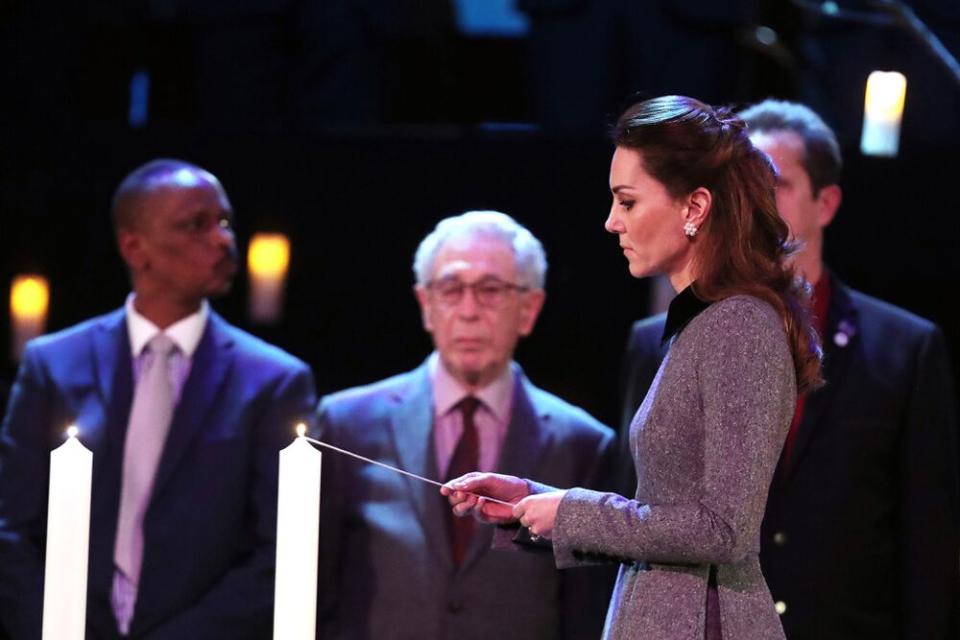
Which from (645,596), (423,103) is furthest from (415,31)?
(645,596)

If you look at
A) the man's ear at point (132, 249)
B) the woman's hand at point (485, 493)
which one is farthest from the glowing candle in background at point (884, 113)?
the woman's hand at point (485, 493)

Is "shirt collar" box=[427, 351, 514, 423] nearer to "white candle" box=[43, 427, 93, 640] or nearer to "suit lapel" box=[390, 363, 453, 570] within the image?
"suit lapel" box=[390, 363, 453, 570]

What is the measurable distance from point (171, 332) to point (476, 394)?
70 centimetres

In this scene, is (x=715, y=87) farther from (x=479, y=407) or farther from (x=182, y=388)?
(x=182, y=388)

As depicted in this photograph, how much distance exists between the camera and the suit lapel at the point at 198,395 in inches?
128

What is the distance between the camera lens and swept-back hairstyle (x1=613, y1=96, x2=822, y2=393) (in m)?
2.05

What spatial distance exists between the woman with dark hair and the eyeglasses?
1088 millimetres

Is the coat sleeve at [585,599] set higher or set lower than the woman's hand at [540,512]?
lower

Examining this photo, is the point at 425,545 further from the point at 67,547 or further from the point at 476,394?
the point at 67,547

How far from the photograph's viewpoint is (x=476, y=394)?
3.21 metres

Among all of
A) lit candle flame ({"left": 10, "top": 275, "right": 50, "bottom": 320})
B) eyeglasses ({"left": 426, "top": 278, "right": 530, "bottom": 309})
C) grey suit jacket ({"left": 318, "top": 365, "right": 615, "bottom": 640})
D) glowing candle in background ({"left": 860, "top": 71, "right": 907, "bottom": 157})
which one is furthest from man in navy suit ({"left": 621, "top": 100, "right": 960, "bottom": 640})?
lit candle flame ({"left": 10, "top": 275, "right": 50, "bottom": 320})

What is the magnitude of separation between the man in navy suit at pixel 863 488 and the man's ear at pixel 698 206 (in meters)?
0.96

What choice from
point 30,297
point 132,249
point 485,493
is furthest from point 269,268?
point 485,493

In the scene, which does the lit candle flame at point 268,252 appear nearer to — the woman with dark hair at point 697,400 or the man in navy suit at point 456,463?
the man in navy suit at point 456,463
